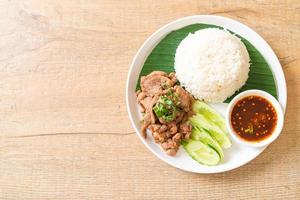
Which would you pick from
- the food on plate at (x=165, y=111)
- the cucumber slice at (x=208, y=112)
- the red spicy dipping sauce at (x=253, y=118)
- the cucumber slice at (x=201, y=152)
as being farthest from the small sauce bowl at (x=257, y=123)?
the food on plate at (x=165, y=111)

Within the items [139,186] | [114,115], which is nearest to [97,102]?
[114,115]

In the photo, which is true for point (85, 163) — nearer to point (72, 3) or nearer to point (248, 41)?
point (72, 3)

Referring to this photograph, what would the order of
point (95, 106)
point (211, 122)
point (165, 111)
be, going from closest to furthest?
point (165, 111)
point (211, 122)
point (95, 106)

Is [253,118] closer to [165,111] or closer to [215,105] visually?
[215,105]

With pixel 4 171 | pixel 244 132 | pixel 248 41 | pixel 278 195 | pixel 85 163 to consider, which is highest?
pixel 248 41

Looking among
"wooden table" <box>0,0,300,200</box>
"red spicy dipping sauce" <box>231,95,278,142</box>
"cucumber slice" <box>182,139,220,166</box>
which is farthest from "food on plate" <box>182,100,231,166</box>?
"wooden table" <box>0,0,300,200</box>

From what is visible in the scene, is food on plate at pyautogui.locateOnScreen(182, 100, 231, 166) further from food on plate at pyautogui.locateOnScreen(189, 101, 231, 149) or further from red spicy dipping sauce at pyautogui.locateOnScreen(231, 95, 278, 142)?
red spicy dipping sauce at pyautogui.locateOnScreen(231, 95, 278, 142)

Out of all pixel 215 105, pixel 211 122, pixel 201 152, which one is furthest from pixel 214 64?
pixel 201 152
